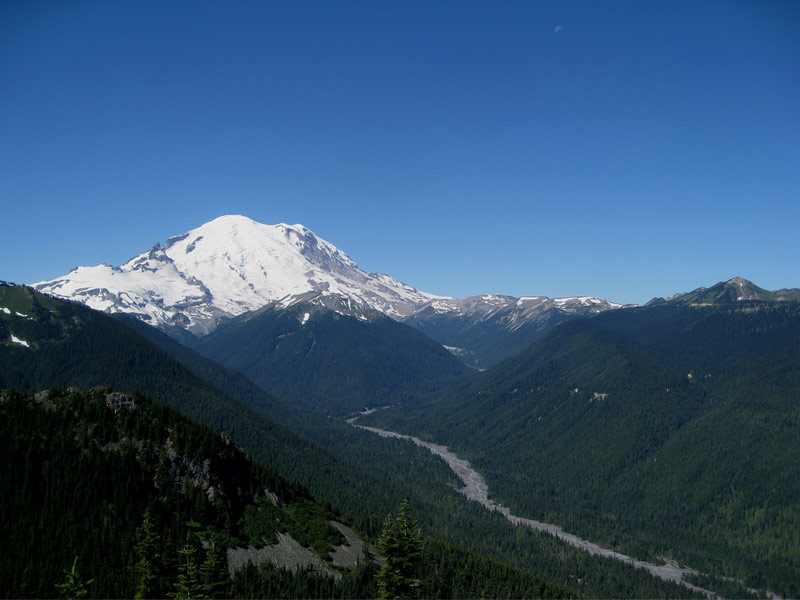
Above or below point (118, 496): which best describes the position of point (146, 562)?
below

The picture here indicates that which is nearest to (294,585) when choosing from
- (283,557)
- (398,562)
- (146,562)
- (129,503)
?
(283,557)

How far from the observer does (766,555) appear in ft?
651

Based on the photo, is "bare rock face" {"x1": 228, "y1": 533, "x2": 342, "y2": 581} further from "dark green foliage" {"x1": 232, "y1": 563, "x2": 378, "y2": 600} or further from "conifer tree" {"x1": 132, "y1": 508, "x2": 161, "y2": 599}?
"conifer tree" {"x1": 132, "y1": 508, "x2": 161, "y2": 599}

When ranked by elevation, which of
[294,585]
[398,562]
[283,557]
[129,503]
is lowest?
[294,585]

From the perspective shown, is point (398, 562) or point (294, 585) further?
point (294, 585)

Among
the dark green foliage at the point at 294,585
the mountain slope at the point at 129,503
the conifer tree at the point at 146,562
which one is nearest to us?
the conifer tree at the point at 146,562

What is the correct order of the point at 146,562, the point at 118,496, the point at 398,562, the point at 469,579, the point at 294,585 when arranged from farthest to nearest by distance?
the point at 469,579, the point at 118,496, the point at 294,585, the point at 146,562, the point at 398,562

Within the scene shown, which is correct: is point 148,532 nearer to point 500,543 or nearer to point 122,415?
point 122,415

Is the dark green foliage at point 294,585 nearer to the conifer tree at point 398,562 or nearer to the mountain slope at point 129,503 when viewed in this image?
the mountain slope at point 129,503

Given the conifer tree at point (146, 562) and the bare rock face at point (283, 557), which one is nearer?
the conifer tree at point (146, 562)

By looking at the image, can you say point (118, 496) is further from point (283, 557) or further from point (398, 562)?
point (398, 562)

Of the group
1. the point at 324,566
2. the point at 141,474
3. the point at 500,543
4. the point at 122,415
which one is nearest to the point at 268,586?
the point at 324,566

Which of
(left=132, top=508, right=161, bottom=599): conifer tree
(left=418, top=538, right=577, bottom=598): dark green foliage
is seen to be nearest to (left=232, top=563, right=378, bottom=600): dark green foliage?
(left=132, top=508, right=161, bottom=599): conifer tree

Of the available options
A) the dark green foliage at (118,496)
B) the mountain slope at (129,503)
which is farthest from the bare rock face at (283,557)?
the dark green foliage at (118,496)
